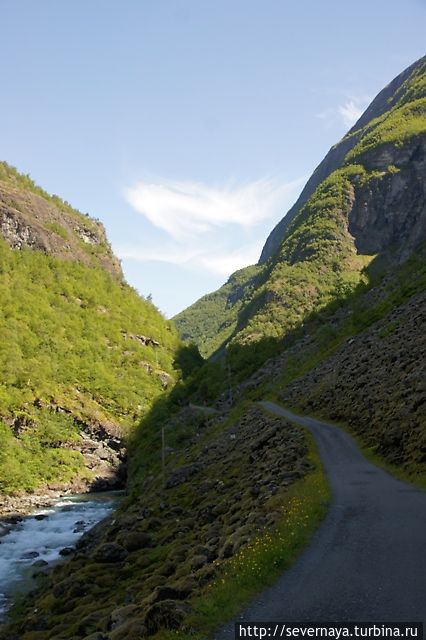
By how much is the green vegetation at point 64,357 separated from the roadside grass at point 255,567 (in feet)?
181

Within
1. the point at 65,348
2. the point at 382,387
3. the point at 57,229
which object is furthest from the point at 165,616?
the point at 57,229

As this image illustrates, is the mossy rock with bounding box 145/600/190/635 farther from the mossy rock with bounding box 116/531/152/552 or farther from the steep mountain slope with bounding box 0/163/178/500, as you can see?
the steep mountain slope with bounding box 0/163/178/500

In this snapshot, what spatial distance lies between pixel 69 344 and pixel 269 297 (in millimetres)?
93526

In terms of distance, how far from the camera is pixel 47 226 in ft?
470

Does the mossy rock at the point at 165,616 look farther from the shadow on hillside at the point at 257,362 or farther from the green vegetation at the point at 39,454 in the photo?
the green vegetation at the point at 39,454

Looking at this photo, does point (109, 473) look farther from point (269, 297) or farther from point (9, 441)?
point (269, 297)

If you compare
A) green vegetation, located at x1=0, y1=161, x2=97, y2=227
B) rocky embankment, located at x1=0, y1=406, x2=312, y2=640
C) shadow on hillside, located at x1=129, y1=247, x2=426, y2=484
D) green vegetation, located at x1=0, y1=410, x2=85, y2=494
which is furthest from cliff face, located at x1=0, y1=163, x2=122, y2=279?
rocky embankment, located at x1=0, y1=406, x2=312, y2=640

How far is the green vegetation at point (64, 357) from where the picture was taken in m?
75.9

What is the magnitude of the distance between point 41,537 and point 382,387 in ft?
114

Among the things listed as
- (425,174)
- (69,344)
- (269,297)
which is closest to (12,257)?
(69,344)

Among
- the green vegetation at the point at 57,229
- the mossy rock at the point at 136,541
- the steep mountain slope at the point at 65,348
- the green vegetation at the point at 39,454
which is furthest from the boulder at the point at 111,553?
the green vegetation at the point at 57,229

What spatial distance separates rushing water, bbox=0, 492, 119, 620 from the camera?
111ft

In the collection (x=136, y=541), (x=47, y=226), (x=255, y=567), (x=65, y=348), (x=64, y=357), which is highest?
(x=47, y=226)

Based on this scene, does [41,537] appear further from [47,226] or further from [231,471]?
[47,226]
